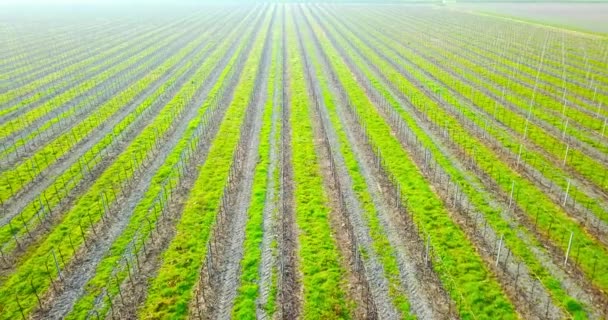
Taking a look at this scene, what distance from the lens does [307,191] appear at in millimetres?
22453

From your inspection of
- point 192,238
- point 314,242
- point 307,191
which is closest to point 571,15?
point 307,191

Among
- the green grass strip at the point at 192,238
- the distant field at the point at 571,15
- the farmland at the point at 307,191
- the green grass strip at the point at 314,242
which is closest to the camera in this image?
the green grass strip at the point at 314,242

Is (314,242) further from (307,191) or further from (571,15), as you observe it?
(571,15)

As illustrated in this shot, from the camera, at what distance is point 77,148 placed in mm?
27953

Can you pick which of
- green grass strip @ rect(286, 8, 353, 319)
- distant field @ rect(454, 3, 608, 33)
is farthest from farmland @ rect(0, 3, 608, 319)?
distant field @ rect(454, 3, 608, 33)

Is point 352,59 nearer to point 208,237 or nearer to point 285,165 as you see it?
point 285,165

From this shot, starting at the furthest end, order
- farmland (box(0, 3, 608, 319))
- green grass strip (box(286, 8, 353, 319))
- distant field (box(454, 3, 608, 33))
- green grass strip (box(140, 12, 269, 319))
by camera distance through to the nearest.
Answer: distant field (box(454, 3, 608, 33))
farmland (box(0, 3, 608, 319))
green grass strip (box(140, 12, 269, 319))
green grass strip (box(286, 8, 353, 319))

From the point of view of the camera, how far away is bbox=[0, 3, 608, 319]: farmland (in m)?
15.6

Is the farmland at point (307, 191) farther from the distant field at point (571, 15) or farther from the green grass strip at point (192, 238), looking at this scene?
the distant field at point (571, 15)

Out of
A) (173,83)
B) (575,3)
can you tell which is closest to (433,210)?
(173,83)

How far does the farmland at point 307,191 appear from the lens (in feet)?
Result: 51.2

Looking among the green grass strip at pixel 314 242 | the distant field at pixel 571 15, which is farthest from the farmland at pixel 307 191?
the distant field at pixel 571 15

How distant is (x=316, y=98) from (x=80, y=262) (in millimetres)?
23653

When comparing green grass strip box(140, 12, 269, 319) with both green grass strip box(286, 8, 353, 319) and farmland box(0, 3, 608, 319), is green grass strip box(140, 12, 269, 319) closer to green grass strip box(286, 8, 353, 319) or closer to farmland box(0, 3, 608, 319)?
farmland box(0, 3, 608, 319)
